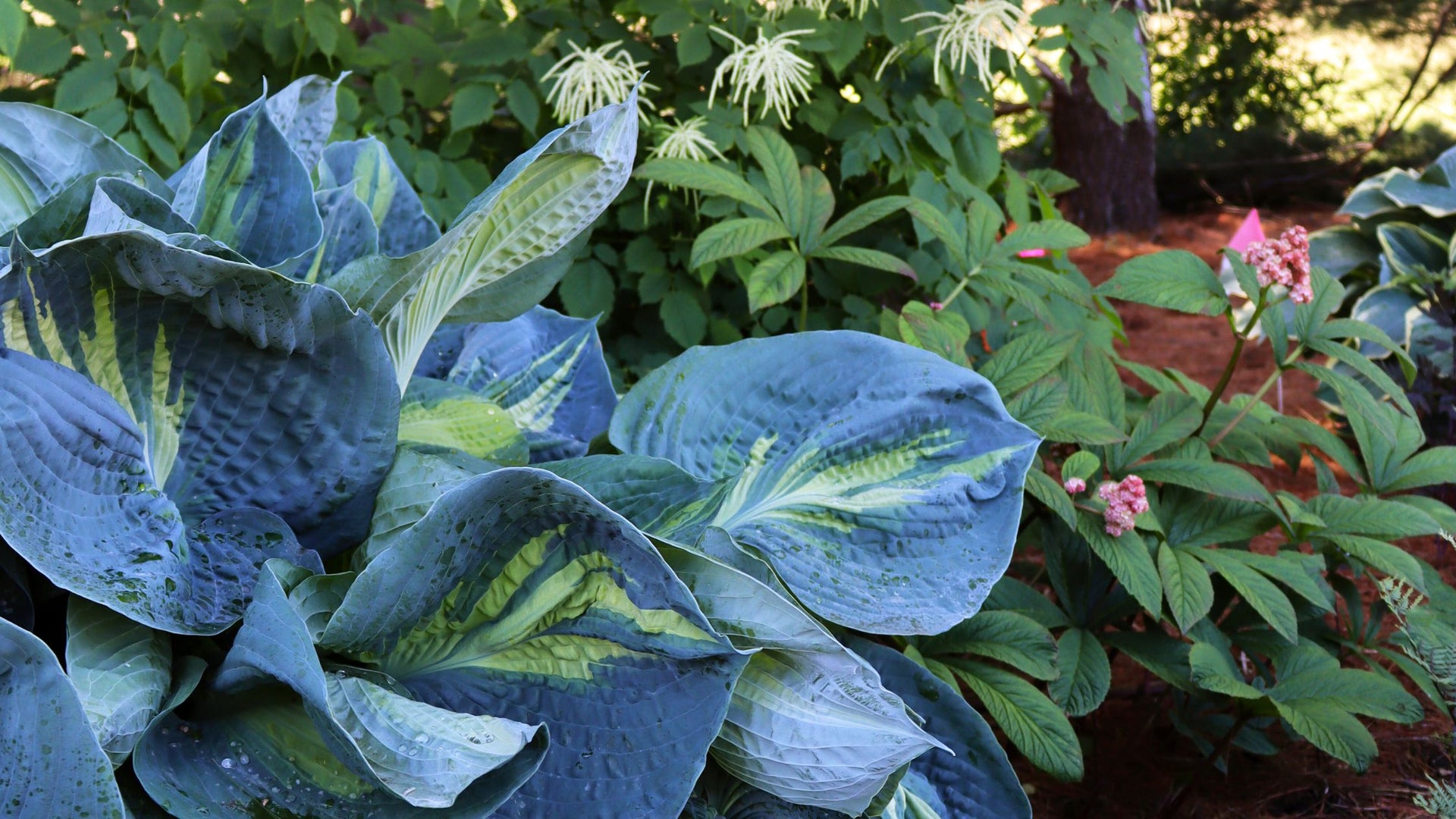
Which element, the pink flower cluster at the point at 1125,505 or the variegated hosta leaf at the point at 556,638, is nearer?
the variegated hosta leaf at the point at 556,638

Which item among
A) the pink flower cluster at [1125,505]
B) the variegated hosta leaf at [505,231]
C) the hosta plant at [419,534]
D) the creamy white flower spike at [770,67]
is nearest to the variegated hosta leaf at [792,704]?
the hosta plant at [419,534]

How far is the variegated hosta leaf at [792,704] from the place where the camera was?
74 centimetres

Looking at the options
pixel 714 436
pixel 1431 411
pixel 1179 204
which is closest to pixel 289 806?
pixel 714 436

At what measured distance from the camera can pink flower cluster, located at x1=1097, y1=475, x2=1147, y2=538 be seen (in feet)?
4.37

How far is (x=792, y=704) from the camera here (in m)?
0.79

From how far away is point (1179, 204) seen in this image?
525cm

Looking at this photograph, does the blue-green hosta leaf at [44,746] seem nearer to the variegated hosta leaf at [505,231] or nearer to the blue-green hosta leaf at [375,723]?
the blue-green hosta leaf at [375,723]

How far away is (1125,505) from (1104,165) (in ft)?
11.6

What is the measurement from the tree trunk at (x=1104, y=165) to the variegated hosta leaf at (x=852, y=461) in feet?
12.2

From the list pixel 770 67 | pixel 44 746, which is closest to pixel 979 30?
pixel 770 67

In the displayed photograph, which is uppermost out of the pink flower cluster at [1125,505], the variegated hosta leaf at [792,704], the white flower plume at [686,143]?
the white flower plume at [686,143]

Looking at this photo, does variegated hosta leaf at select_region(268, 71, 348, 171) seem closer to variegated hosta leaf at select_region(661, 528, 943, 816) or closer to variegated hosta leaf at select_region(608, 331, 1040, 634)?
variegated hosta leaf at select_region(608, 331, 1040, 634)

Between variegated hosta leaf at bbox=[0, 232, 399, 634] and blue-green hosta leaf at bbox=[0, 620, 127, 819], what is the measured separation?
0.20ft

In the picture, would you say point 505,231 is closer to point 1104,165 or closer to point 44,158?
point 44,158
